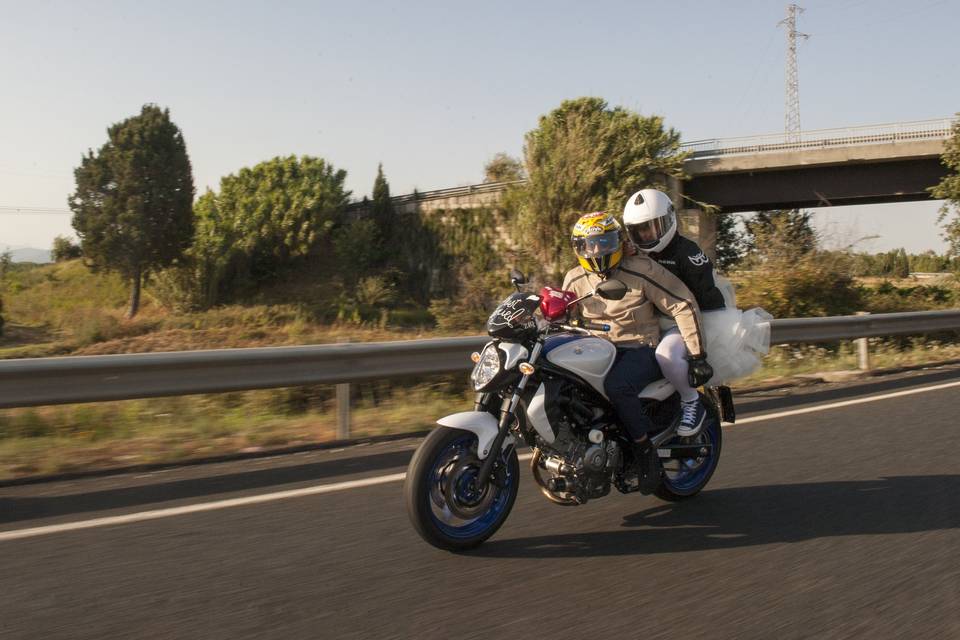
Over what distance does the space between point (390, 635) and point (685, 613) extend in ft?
3.95

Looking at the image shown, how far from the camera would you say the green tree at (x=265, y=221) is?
5769 centimetres

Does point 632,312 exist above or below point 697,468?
above

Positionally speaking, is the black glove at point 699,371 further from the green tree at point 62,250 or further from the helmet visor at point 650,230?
the green tree at point 62,250

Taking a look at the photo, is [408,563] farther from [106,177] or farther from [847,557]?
[106,177]

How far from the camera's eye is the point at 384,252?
5462 centimetres

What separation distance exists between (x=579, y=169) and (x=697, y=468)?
94.6 ft

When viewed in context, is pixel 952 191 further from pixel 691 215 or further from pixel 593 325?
pixel 593 325

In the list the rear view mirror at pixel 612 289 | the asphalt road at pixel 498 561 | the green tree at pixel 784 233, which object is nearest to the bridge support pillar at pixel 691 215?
the green tree at pixel 784 233

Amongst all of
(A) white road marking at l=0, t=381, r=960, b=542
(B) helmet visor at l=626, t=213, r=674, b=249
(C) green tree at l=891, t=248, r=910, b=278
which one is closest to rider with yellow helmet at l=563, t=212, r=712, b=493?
(B) helmet visor at l=626, t=213, r=674, b=249

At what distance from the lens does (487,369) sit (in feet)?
13.4

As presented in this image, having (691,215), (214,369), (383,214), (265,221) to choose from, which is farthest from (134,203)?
(214,369)

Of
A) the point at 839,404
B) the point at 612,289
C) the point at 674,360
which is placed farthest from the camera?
the point at 839,404

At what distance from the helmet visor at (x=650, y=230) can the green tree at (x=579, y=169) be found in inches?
1060

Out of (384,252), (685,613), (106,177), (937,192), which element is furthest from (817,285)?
(106,177)
